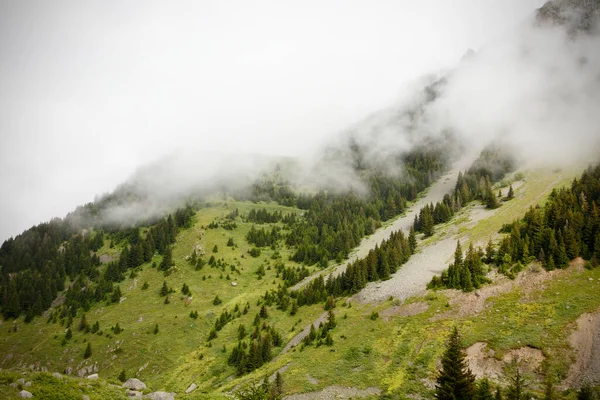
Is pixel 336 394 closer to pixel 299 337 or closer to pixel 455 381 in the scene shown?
pixel 455 381

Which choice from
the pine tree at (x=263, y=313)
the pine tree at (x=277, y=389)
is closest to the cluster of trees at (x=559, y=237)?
the pine tree at (x=277, y=389)

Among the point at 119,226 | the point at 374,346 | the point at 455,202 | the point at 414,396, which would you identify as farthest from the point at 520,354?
the point at 119,226

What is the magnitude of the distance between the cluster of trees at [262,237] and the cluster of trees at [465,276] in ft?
316

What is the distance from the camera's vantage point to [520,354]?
4438 centimetres

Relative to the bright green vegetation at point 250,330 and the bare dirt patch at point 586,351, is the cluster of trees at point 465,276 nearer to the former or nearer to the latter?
the bright green vegetation at point 250,330

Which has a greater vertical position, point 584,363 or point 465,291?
point 465,291

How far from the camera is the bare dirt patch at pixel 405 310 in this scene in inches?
2458

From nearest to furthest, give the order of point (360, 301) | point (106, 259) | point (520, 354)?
point (520, 354)
point (360, 301)
point (106, 259)

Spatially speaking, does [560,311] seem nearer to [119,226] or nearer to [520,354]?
[520,354]

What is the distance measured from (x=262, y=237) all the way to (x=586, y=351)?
5059 inches

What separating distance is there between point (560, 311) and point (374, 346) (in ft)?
102

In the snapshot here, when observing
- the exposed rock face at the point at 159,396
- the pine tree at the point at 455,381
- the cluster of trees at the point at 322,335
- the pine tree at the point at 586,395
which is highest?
the exposed rock face at the point at 159,396

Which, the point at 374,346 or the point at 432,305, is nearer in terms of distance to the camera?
the point at 374,346

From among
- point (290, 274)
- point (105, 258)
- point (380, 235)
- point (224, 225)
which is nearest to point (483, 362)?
point (290, 274)
